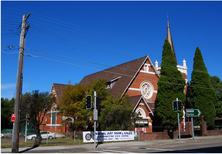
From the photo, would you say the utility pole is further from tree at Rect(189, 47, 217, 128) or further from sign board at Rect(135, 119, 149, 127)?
tree at Rect(189, 47, 217, 128)

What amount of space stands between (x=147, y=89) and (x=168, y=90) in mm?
8129

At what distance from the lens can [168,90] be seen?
3088cm

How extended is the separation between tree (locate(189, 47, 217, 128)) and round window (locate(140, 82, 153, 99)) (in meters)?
6.67

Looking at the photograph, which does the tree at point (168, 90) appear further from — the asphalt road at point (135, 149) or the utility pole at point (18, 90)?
the utility pole at point (18, 90)

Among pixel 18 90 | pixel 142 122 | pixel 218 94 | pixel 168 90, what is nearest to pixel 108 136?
pixel 142 122

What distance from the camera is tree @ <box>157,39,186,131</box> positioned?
30.1 metres

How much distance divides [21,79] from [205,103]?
27371mm

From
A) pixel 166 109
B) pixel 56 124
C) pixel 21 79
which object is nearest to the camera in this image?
pixel 21 79

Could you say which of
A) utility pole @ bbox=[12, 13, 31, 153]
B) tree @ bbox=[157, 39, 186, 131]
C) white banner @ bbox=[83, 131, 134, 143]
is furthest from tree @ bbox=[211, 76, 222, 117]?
utility pole @ bbox=[12, 13, 31, 153]

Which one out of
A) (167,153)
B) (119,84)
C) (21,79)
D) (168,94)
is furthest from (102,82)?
(167,153)

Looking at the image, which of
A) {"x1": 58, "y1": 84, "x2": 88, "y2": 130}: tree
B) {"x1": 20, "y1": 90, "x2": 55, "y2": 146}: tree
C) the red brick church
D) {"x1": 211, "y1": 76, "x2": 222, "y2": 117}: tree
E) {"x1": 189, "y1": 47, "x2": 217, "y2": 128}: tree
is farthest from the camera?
{"x1": 211, "y1": 76, "x2": 222, "y2": 117}: tree

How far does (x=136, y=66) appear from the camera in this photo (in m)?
38.1

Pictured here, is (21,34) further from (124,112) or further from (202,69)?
(202,69)

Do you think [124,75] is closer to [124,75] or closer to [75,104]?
[124,75]
